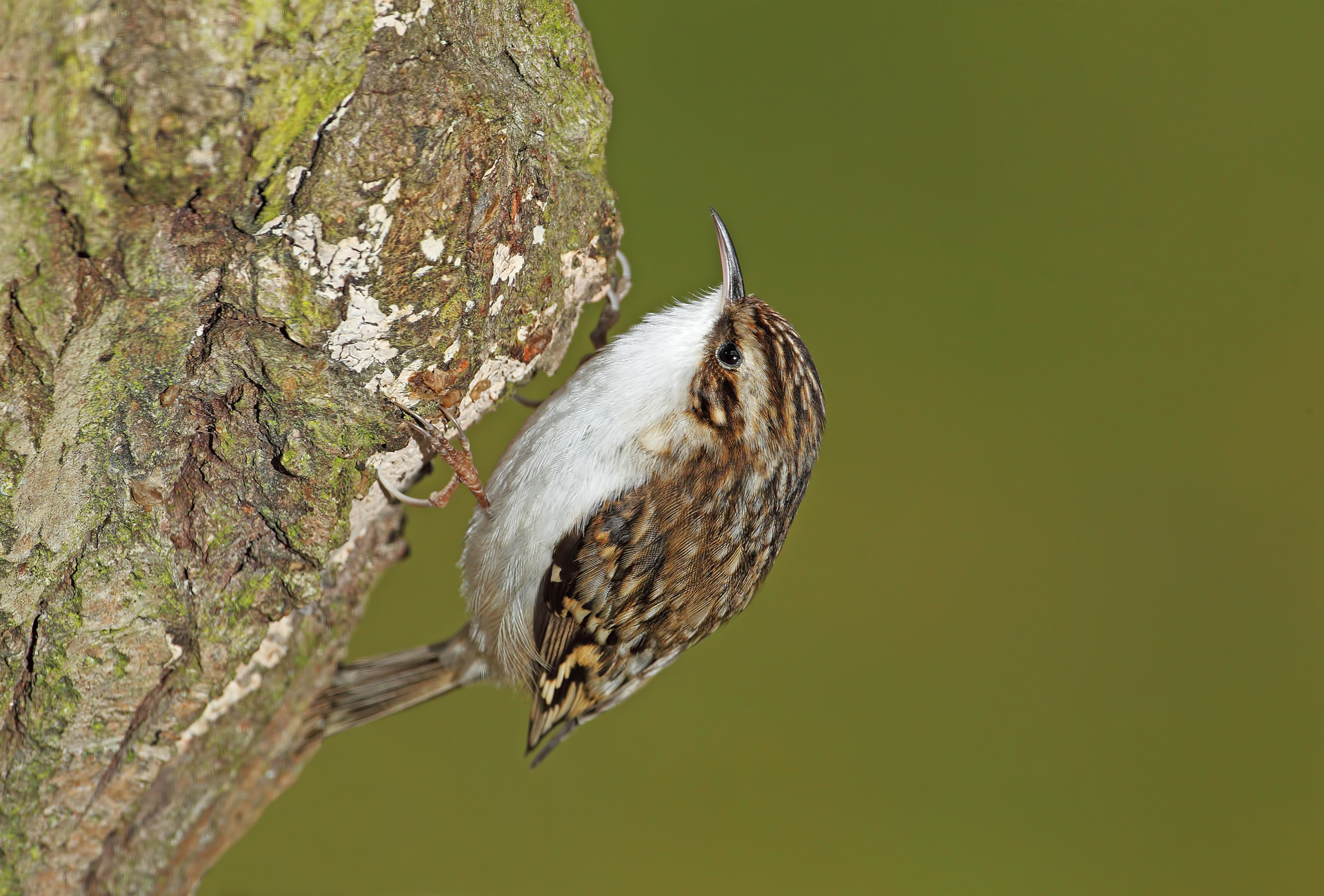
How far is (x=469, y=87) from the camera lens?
1131 mm

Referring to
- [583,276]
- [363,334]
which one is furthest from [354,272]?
[583,276]

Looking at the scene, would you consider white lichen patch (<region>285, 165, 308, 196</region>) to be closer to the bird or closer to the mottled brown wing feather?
the bird

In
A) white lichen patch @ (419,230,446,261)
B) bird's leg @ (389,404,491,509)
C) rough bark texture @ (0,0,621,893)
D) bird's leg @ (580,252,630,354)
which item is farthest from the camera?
bird's leg @ (580,252,630,354)

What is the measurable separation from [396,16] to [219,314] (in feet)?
1.43

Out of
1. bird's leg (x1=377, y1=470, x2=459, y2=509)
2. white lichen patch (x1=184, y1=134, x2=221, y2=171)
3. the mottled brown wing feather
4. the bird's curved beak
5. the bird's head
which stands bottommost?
the mottled brown wing feather

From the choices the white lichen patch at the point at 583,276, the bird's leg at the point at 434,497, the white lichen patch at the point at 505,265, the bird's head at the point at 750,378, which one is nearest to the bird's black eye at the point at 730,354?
the bird's head at the point at 750,378

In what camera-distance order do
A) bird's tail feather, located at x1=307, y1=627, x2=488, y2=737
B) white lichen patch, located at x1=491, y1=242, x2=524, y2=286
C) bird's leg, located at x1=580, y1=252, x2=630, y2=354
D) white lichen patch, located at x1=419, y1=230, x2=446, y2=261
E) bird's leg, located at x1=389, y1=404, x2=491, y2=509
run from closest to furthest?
white lichen patch, located at x1=419, y1=230, x2=446, y2=261, white lichen patch, located at x1=491, y1=242, x2=524, y2=286, bird's leg, located at x1=389, y1=404, x2=491, y2=509, bird's leg, located at x1=580, y1=252, x2=630, y2=354, bird's tail feather, located at x1=307, y1=627, x2=488, y2=737

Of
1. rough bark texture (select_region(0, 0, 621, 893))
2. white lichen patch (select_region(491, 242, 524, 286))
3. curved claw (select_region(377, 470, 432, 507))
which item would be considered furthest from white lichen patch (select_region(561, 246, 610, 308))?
curved claw (select_region(377, 470, 432, 507))

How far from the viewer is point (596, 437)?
148cm

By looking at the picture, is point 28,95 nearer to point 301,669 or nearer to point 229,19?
point 229,19

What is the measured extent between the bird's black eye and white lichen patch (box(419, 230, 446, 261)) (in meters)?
0.53

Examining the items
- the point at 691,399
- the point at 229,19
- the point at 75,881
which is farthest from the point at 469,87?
the point at 75,881

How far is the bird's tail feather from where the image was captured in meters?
1.86

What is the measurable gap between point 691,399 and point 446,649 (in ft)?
2.72
